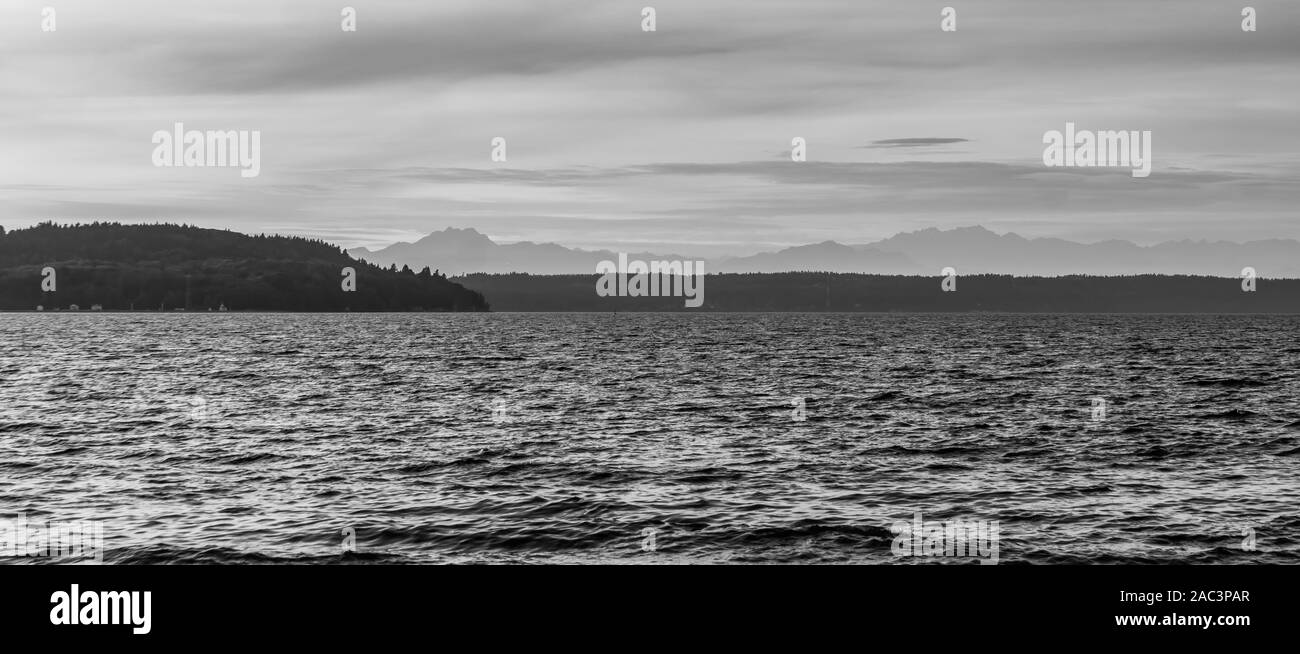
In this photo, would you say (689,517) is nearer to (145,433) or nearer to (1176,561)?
(1176,561)

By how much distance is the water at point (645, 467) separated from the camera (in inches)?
983

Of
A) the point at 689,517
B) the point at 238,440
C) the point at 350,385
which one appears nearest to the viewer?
the point at 689,517

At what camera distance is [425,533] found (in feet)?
84.6

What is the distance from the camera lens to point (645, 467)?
36812 millimetres

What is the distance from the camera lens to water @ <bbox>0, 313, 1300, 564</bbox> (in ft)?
81.9

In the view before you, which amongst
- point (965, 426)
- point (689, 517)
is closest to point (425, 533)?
point (689, 517)
